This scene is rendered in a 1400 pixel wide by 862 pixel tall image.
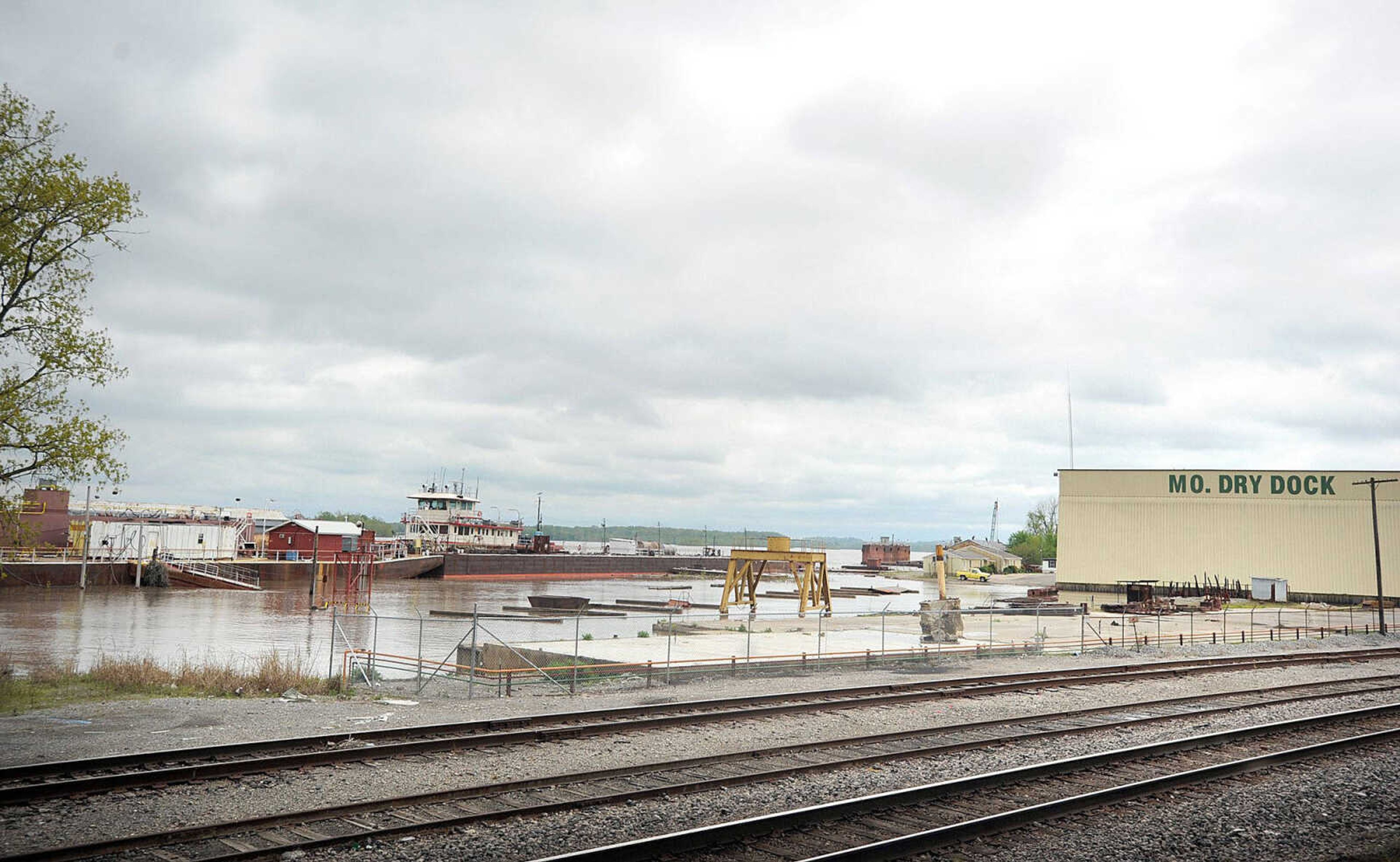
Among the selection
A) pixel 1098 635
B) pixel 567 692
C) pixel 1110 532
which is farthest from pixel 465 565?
pixel 567 692

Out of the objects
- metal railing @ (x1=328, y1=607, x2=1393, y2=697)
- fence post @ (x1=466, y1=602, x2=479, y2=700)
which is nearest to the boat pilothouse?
metal railing @ (x1=328, y1=607, x2=1393, y2=697)

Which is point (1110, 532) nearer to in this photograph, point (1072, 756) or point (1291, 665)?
point (1291, 665)

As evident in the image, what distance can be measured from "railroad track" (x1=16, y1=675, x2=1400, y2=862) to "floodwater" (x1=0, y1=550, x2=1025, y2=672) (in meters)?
8.33

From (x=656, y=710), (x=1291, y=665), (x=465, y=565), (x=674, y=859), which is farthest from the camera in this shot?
(x=465, y=565)

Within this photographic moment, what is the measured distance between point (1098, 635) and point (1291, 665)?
8800 millimetres

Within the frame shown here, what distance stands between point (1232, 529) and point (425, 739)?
216ft

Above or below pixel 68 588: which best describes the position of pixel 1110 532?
above

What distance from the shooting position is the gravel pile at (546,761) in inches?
376

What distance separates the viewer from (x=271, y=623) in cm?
4450

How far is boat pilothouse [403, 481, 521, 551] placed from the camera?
10569 centimetres

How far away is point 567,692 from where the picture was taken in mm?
20328

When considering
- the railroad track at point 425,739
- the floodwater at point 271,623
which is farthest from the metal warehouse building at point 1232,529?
the railroad track at point 425,739

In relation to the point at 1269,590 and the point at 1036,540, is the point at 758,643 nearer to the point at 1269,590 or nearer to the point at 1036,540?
the point at 1269,590

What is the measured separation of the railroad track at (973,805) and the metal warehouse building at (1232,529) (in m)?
54.5
